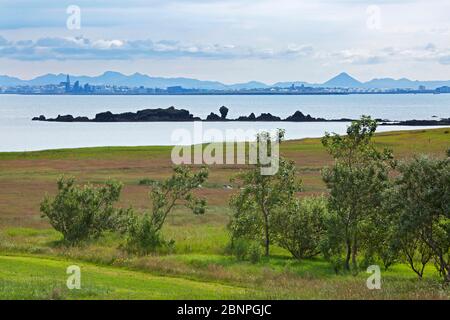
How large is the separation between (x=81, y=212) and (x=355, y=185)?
18440 mm

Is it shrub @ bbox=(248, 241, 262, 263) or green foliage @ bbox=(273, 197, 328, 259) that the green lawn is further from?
green foliage @ bbox=(273, 197, 328, 259)

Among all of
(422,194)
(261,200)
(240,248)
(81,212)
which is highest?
(422,194)

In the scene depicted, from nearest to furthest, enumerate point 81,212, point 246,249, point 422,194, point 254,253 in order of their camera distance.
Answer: point 422,194
point 254,253
point 246,249
point 81,212

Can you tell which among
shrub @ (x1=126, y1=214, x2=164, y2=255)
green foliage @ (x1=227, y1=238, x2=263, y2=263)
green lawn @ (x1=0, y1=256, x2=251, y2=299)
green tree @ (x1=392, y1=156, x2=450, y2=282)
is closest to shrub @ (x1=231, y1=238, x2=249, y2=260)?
green foliage @ (x1=227, y1=238, x2=263, y2=263)

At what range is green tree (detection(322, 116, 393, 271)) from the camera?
36.3 metres

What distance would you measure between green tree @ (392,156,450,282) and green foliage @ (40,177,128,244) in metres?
22.3

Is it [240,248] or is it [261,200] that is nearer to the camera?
[240,248]

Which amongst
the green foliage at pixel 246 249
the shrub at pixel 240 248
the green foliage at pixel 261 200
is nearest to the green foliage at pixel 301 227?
the green foliage at pixel 261 200

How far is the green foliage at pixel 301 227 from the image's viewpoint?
40.3 m

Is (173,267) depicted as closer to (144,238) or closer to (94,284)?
(144,238)

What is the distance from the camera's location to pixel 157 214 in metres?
44.9

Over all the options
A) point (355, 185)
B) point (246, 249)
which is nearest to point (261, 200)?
point (246, 249)

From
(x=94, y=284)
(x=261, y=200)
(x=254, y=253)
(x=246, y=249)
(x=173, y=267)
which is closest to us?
(x=94, y=284)
